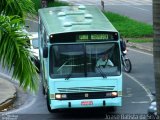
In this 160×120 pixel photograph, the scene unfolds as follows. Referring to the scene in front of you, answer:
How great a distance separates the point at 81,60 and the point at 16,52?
849 centimetres

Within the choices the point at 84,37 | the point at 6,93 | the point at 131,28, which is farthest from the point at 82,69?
the point at 131,28

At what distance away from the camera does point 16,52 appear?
6.64 metres

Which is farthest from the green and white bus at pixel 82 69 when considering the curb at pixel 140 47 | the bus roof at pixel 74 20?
the curb at pixel 140 47

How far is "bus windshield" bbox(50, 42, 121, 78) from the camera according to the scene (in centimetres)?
1509

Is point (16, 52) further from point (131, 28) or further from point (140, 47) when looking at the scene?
point (131, 28)

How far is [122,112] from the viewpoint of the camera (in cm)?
1658

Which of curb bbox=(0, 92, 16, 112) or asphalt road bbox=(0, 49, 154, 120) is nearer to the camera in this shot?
asphalt road bbox=(0, 49, 154, 120)

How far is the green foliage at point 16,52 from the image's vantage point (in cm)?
664

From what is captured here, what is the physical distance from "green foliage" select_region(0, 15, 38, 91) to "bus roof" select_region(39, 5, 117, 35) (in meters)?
8.26

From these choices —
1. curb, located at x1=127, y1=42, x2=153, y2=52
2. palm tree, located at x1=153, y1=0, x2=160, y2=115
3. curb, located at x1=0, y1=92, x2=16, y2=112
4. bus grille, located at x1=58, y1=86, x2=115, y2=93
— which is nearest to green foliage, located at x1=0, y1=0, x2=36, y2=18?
palm tree, located at x1=153, y1=0, x2=160, y2=115

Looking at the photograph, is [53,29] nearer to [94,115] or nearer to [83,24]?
[83,24]

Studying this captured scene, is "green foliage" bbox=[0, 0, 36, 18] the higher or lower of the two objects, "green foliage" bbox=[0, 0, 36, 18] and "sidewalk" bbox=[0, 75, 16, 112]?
the higher

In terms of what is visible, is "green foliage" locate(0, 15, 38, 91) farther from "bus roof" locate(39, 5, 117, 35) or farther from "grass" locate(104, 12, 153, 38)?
"grass" locate(104, 12, 153, 38)

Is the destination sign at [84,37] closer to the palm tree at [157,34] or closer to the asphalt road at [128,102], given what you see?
the asphalt road at [128,102]
